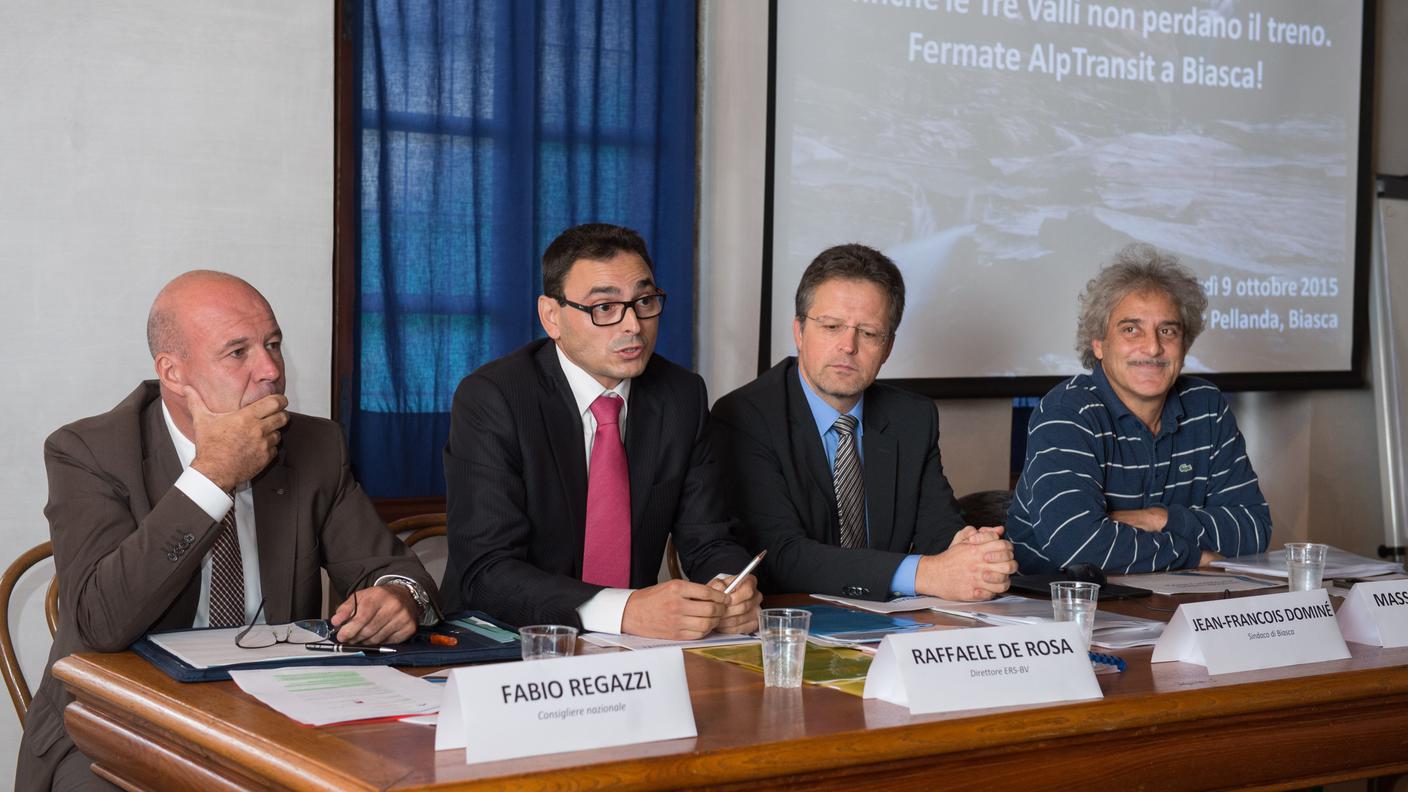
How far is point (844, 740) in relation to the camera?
146 cm

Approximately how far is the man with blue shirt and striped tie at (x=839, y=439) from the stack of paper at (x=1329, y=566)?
0.58m

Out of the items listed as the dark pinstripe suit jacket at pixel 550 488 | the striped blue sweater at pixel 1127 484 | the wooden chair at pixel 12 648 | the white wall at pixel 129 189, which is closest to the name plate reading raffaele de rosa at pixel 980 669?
the dark pinstripe suit jacket at pixel 550 488

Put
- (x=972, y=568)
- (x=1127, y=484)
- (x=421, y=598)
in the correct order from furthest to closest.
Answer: (x=1127, y=484)
(x=972, y=568)
(x=421, y=598)

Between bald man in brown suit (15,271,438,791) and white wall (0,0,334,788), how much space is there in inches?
39.5

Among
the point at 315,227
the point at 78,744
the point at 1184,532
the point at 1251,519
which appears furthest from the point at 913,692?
the point at 315,227

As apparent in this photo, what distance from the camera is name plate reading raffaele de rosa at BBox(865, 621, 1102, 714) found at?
1596mm

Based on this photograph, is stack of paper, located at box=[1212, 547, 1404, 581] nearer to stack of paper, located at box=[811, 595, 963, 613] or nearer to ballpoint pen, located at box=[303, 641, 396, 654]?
stack of paper, located at box=[811, 595, 963, 613]

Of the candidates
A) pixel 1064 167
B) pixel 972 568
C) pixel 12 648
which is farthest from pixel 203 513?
pixel 1064 167

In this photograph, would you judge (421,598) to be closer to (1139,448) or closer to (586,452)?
(586,452)

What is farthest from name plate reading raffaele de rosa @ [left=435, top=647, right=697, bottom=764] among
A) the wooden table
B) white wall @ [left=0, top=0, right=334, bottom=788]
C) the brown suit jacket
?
white wall @ [left=0, top=0, right=334, bottom=788]

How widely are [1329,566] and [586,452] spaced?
60.0 inches

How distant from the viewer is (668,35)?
390cm

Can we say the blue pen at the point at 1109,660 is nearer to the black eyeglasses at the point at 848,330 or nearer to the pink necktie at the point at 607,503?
the pink necktie at the point at 607,503

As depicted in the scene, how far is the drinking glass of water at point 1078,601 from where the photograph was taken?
1932 mm
